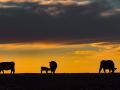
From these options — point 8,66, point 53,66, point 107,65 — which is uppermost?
point 8,66

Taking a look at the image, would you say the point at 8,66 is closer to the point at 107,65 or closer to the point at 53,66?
the point at 53,66

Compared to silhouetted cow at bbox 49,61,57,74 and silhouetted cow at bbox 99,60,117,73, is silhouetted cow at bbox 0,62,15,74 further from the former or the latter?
silhouetted cow at bbox 99,60,117,73

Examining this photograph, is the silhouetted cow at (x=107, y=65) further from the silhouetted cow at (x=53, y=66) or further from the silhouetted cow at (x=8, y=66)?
the silhouetted cow at (x=8, y=66)
